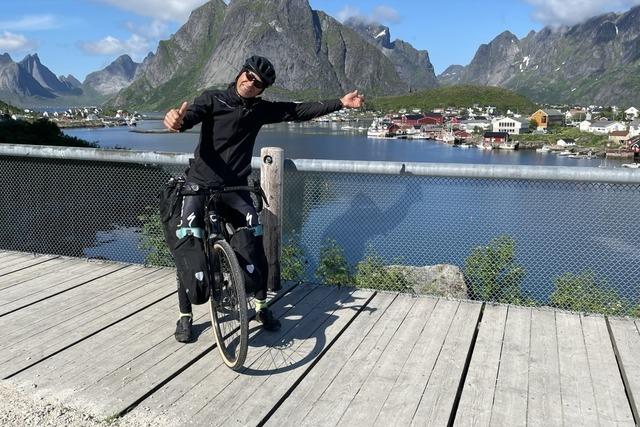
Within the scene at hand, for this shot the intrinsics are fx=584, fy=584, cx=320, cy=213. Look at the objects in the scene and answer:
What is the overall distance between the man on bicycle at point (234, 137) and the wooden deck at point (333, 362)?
1.51ft

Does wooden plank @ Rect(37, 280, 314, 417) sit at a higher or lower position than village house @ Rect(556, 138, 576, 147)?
higher

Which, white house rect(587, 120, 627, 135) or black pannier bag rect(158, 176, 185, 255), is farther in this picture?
white house rect(587, 120, 627, 135)

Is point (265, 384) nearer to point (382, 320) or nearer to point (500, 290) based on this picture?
point (382, 320)

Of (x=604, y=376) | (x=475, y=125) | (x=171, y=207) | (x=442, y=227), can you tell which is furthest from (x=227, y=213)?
(x=475, y=125)

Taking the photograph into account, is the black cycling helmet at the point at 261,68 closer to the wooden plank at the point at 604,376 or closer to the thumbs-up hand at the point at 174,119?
the thumbs-up hand at the point at 174,119

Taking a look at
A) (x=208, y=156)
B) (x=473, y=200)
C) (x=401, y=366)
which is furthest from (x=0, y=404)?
(x=473, y=200)

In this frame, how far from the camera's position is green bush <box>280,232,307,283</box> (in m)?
5.19

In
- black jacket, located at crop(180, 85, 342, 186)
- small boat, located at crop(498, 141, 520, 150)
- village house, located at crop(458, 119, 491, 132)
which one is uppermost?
black jacket, located at crop(180, 85, 342, 186)

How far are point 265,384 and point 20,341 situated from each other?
1.69 meters

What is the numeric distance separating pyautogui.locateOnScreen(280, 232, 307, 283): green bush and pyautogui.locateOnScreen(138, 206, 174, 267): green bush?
1.12 meters

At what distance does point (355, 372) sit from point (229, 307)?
0.84 metres

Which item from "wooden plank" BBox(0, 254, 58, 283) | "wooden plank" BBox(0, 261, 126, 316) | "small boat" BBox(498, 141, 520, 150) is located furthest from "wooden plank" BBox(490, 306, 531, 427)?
"small boat" BBox(498, 141, 520, 150)

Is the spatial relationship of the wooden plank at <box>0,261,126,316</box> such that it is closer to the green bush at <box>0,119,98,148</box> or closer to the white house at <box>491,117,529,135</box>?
the green bush at <box>0,119,98,148</box>

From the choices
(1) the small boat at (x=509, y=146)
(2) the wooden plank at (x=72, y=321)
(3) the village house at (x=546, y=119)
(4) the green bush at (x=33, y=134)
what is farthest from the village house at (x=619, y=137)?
(2) the wooden plank at (x=72, y=321)
